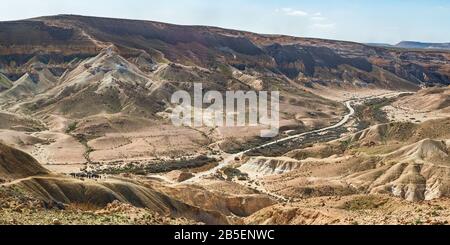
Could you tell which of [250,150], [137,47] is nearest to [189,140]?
[250,150]

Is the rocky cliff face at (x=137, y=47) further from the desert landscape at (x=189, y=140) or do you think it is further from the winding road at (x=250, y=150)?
the winding road at (x=250, y=150)

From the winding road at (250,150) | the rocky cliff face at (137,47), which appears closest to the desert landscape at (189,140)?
the winding road at (250,150)

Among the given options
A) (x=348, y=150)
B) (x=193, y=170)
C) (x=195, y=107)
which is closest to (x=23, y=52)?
(x=195, y=107)

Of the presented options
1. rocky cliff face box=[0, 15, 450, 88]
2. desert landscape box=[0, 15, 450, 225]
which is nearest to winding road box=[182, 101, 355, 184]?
desert landscape box=[0, 15, 450, 225]

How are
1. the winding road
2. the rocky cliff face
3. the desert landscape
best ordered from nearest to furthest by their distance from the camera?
the desert landscape, the winding road, the rocky cliff face

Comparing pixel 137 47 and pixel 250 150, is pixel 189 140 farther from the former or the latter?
pixel 137 47

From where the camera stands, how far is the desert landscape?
116 feet

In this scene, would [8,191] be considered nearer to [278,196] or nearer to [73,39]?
[278,196]

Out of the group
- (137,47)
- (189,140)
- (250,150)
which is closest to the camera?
(250,150)

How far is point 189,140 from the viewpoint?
9894cm

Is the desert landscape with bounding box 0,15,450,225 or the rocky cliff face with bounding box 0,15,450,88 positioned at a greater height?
the rocky cliff face with bounding box 0,15,450,88

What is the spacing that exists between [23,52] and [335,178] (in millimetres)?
100602

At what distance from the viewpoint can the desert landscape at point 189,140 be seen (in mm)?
35219

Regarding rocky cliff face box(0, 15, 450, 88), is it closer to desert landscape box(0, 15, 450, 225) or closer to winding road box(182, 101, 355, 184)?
desert landscape box(0, 15, 450, 225)
